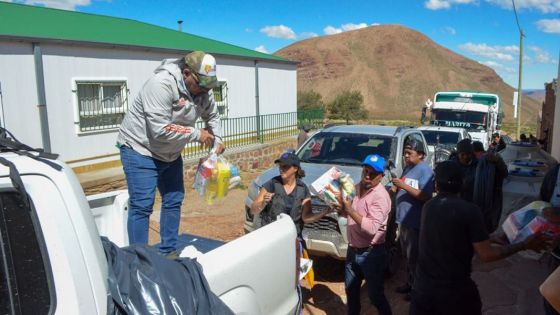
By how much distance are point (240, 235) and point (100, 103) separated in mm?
5900

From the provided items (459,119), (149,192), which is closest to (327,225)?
(149,192)

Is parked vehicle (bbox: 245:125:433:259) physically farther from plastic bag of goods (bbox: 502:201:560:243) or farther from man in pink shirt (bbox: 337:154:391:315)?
plastic bag of goods (bbox: 502:201:560:243)

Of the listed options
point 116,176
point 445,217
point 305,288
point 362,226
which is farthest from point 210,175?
point 116,176

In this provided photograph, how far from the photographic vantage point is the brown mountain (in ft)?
259

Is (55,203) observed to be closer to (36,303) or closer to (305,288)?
(36,303)

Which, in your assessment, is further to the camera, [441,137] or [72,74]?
[441,137]

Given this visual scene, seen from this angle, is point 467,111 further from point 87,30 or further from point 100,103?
point 87,30

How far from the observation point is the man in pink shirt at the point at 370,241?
3.85 meters

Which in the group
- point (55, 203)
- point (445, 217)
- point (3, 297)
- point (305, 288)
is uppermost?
point (55, 203)

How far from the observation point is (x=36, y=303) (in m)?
1.46

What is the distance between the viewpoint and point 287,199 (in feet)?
13.3

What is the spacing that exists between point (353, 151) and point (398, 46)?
3473 inches

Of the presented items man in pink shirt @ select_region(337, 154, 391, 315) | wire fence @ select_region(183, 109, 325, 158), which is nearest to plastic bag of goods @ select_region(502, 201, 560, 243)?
man in pink shirt @ select_region(337, 154, 391, 315)

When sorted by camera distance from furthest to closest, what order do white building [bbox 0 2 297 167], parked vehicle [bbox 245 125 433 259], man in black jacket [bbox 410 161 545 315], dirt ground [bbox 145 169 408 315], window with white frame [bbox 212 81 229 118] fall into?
window with white frame [bbox 212 81 229 118] < white building [bbox 0 2 297 167] < parked vehicle [bbox 245 125 433 259] < dirt ground [bbox 145 169 408 315] < man in black jacket [bbox 410 161 545 315]
